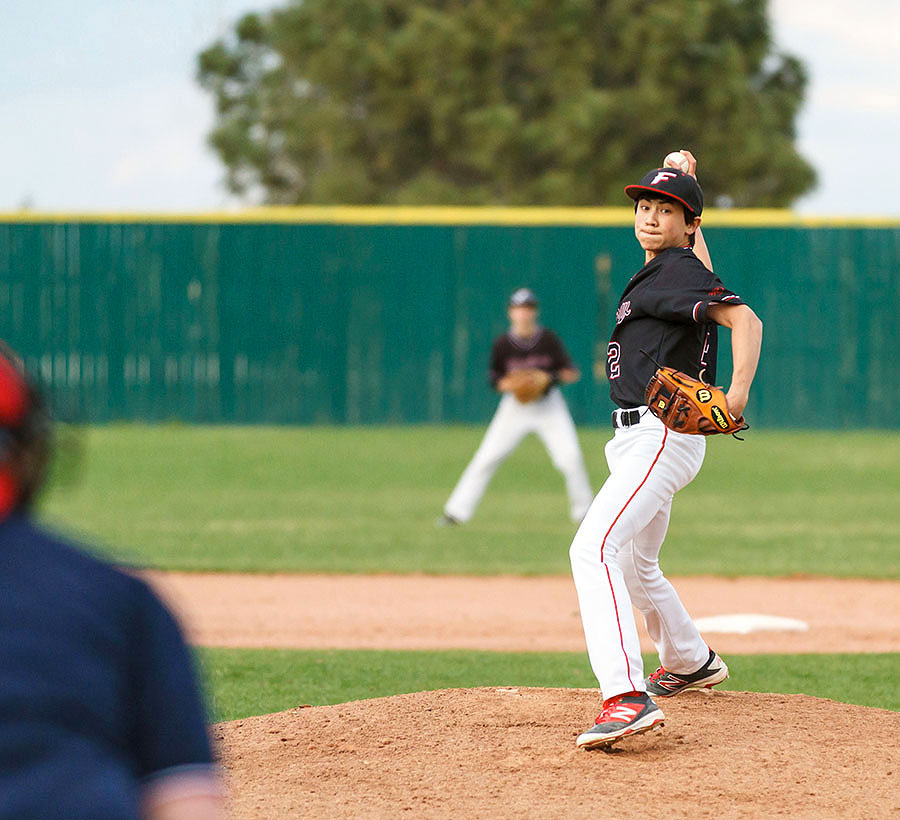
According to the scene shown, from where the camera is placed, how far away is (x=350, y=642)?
749 cm

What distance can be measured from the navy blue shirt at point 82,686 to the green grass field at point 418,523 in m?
2.90

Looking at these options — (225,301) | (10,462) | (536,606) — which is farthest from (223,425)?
(10,462)

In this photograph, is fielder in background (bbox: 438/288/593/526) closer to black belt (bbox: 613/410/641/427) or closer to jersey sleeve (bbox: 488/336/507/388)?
jersey sleeve (bbox: 488/336/507/388)

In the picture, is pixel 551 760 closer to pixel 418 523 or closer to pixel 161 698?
pixel 161 698

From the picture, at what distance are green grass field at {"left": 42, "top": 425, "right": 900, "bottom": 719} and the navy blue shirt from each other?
2.90 metres

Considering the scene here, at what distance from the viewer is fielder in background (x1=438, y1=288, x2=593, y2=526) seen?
449 inches

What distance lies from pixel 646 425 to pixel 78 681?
3.01 meters

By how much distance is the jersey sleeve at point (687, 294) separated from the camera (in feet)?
14.0

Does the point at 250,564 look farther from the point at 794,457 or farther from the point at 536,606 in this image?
the point at 794,457

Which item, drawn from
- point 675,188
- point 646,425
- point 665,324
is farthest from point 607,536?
point 675,188

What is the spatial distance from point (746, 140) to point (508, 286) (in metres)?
15.1

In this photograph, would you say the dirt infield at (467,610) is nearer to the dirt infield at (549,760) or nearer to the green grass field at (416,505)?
the green grass field at (416,505)

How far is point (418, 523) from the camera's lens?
40.1ft

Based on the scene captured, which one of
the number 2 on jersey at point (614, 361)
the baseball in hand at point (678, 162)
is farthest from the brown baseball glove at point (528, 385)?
the number 2 on jersey at point (614, 361)
